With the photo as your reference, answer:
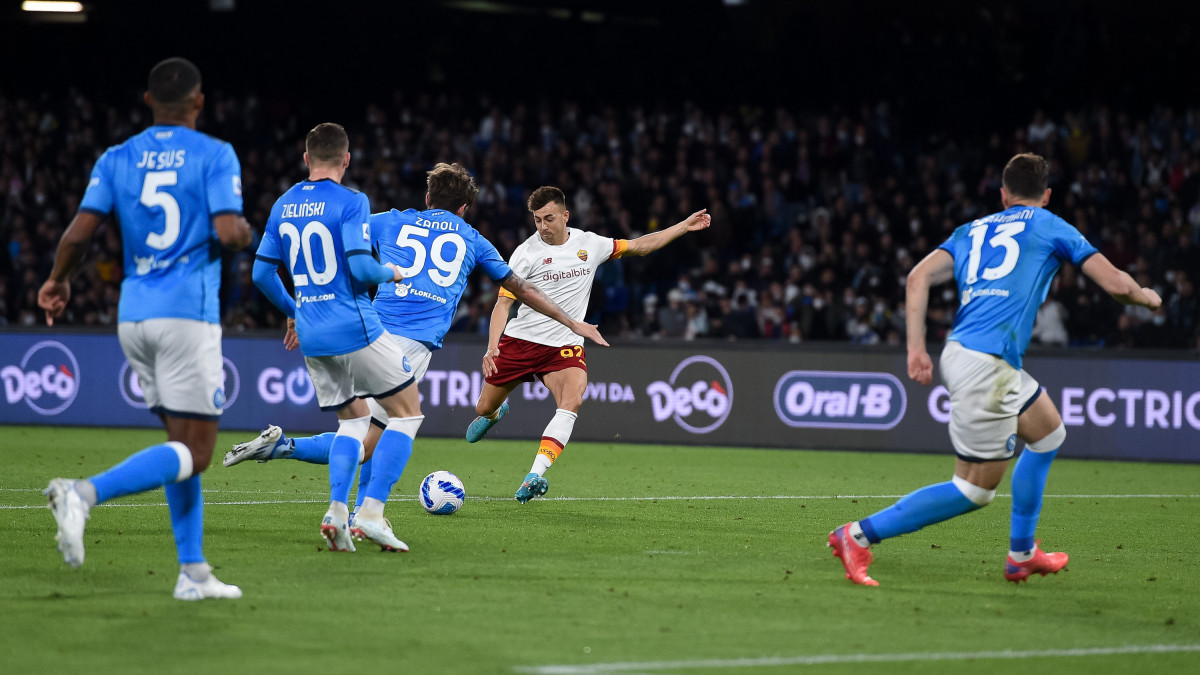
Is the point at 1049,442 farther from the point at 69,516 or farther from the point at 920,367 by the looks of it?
the point at 69,516

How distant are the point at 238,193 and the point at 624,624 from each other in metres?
2.37

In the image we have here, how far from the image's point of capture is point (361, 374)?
7027 millimetres

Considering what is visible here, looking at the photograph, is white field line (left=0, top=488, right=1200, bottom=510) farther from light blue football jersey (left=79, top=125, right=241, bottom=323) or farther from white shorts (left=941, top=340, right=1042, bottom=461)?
white shorts (left=941, top=340, right=1042, bottom=461)

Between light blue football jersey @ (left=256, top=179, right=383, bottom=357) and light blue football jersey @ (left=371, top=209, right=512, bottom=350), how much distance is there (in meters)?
1.22

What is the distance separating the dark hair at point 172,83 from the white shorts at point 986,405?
373 centimetres

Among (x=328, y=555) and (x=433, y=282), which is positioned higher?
(x=433, y=282)

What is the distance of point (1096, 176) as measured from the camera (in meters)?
19.9

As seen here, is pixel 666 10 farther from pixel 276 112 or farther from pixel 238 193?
pixel 238 193

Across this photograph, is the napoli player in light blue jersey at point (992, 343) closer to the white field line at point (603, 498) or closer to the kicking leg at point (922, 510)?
the kicking leg at point (922, 510)

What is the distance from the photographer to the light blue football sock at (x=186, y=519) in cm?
573

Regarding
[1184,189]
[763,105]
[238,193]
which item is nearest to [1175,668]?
[238,193]

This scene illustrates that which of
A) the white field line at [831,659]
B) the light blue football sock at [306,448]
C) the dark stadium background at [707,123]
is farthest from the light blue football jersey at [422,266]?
the dark stadium background at [707,123]

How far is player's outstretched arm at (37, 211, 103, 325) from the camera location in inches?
221

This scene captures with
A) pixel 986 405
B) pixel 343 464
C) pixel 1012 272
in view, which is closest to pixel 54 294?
pixel 343 464
